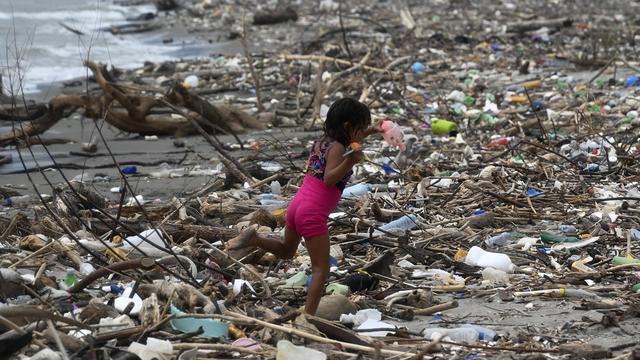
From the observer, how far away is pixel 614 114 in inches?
A: 337

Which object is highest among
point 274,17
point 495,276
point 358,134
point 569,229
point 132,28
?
point 358,134

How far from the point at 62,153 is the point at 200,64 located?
5.44 metres

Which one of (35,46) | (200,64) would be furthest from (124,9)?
(200,64)

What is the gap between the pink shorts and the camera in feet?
12.2

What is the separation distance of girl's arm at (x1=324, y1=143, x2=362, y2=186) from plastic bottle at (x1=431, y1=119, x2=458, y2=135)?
15.5 ft

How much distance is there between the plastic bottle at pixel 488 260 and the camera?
4426 millimetres

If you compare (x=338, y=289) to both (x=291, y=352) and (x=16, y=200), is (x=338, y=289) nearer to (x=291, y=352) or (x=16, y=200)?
(x=291, y=352)

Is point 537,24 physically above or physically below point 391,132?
below

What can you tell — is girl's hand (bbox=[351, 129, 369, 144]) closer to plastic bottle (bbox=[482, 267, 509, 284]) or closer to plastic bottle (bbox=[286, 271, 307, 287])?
plastic bottle (bbox=[286, 271, 307, 287])

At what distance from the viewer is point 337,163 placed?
3646mm

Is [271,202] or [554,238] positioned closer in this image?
[554,238]

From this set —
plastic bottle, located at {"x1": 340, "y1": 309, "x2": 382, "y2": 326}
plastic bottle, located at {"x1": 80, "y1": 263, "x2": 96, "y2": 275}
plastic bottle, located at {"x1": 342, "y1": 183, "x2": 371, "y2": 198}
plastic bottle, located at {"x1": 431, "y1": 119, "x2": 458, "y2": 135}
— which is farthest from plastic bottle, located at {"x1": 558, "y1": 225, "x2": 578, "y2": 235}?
plastic bottle, located at {"x1": 431, "y1": 119, "x2": 458, "y2": 135}

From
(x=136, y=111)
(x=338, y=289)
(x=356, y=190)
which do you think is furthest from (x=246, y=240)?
(x=136, y=111)

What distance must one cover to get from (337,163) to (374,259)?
91 cm
